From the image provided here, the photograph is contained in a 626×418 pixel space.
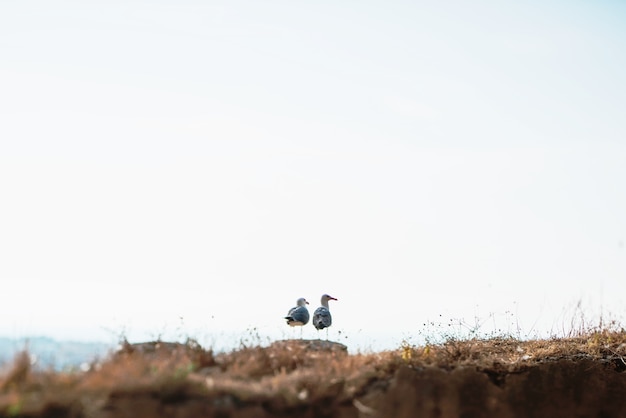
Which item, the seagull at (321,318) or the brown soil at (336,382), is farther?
the seagull at (321,318)

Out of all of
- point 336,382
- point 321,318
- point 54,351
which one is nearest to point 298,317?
point 321,318

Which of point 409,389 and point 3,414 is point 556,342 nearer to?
point 409,389

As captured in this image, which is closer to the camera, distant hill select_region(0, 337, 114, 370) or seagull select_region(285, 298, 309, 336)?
distant hill select_region(0, 337, 114, 370)

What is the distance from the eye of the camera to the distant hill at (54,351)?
882 cm

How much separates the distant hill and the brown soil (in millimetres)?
161

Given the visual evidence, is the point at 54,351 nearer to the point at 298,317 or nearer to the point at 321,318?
the point at 298,317

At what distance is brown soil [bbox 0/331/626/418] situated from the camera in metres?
8.43

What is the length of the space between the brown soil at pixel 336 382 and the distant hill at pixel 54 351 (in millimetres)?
161

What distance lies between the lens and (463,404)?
11.7 m

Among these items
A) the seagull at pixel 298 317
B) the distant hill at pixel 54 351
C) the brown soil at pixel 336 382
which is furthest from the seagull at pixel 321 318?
the distant hill at pixel 54 351

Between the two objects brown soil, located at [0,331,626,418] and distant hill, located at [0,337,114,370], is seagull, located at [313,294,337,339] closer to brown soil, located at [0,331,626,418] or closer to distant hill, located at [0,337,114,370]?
brown soil, located at [0,331,626,418]

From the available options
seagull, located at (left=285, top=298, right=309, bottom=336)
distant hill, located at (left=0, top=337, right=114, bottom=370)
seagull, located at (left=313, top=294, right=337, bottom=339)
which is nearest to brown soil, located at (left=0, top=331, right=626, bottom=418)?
distant hill, located at (left=0, top=337, right=114, bottom=370)

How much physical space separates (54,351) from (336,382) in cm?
351

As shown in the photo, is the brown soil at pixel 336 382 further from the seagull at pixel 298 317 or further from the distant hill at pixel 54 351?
the seagull at pixel 298 317
